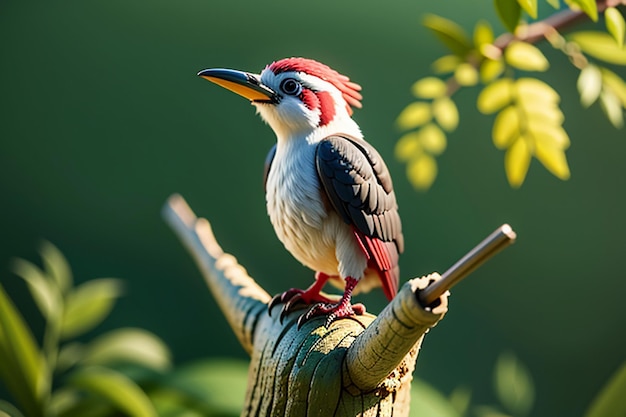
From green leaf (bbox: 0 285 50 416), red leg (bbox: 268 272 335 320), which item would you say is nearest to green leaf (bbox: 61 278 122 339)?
green leaf (bbox: 0 285 50 416)

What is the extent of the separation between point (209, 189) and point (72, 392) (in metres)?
0.51

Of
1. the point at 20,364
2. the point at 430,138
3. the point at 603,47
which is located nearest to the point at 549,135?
the point at 603,47

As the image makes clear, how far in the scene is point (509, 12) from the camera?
0.58 metres

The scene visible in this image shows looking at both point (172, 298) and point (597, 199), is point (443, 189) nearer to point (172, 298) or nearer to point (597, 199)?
point (597, 199)

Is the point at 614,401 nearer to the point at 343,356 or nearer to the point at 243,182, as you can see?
the point at 343,356

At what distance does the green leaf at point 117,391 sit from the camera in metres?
0.99

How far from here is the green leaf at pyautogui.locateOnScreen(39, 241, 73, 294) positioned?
4.24 ft

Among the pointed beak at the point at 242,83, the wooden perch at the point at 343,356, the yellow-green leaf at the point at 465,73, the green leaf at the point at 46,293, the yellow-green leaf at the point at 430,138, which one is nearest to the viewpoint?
the wooden perch at the point at 343,356

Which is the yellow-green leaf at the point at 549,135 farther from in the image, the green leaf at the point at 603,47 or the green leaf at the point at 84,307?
the green leaf at the point at 84,307

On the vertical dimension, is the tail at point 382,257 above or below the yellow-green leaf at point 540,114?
below

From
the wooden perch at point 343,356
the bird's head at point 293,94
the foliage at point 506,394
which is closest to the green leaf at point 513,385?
the foliage at point 506,394

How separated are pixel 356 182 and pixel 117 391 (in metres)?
0.61

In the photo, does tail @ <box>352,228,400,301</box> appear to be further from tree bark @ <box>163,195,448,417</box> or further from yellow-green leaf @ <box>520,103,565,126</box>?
yellow-green leaf @ <box>520,103,565,126</box>

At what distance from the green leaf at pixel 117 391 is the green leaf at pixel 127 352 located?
20 centimetres
